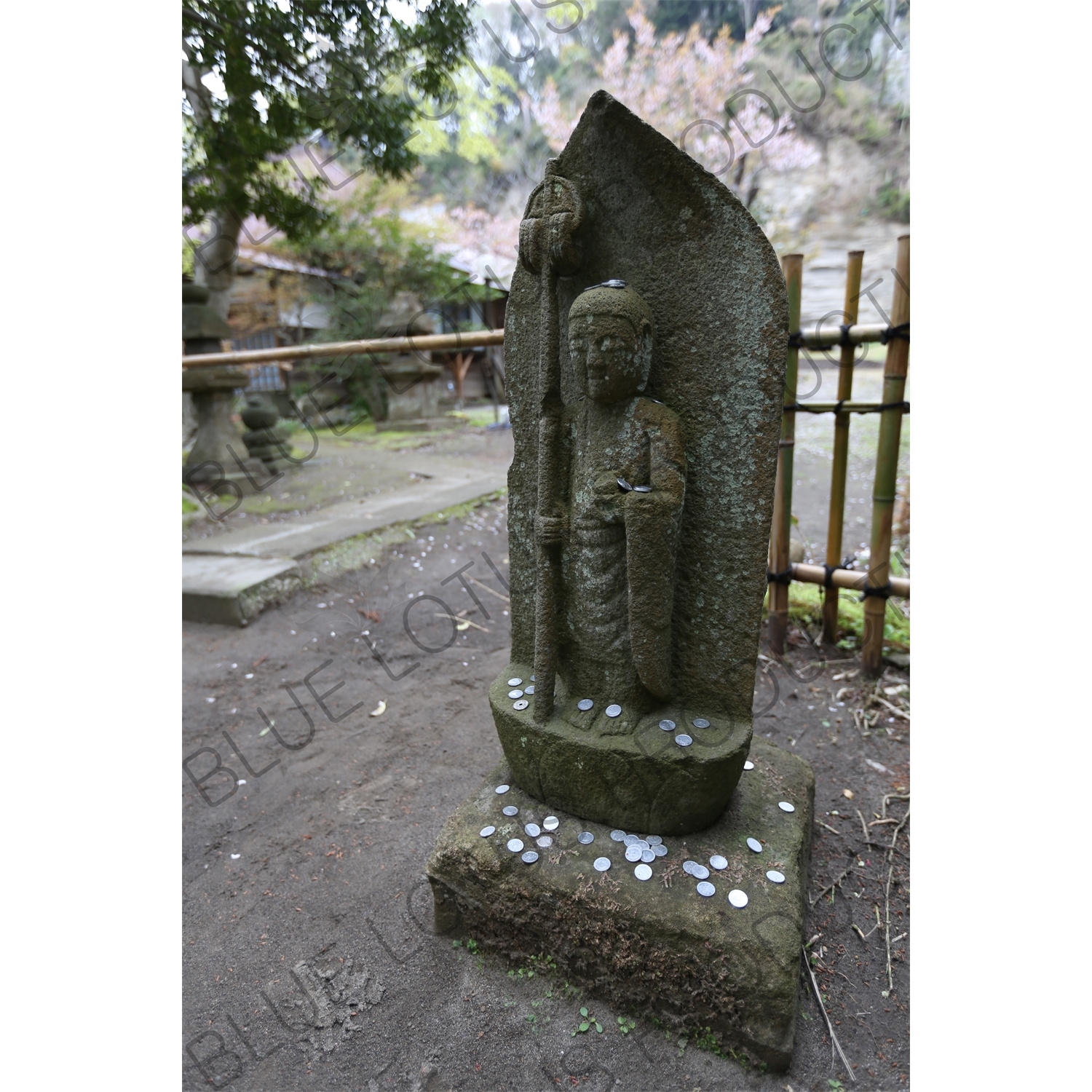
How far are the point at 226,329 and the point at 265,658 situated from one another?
169 inches

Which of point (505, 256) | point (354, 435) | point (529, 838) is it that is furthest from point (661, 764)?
point (505, 256)

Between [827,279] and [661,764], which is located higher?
[827,279]

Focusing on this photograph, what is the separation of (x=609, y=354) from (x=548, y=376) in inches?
8.4

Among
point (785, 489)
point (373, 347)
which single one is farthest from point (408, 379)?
point (785, 489)

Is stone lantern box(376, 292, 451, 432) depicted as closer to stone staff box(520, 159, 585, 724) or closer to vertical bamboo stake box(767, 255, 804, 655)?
vertical bamboo stake box(767, 255, 804, 655)

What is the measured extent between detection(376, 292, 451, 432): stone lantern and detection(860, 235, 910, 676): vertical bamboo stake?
7297 mm

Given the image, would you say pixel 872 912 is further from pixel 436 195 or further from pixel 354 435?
pixel 436 195

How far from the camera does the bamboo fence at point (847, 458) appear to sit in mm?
2705

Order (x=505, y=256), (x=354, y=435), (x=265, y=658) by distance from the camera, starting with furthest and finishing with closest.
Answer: (x=505, y=256)
(x=354, y=435)
(x=265, y=658)

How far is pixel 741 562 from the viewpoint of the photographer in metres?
1.64

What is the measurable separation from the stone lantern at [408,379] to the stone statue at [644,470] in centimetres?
776

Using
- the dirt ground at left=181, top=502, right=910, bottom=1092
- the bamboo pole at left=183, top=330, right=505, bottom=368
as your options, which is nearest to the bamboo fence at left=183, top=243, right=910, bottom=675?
the bamboo pole at left=183, top=330, right=505, bottom=368

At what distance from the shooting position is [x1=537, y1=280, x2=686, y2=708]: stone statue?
1.56m

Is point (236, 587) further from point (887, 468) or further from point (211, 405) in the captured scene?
point (887, 468)
